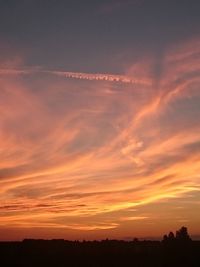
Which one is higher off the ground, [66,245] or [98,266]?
[66,245]

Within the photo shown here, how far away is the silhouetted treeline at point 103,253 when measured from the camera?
12062 centimetres

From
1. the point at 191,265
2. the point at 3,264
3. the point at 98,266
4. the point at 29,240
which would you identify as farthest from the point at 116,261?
the point at 29,240

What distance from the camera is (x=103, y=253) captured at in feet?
A: 453

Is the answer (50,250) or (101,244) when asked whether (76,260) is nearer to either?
(50,250)

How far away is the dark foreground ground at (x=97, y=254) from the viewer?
12050 centimetres

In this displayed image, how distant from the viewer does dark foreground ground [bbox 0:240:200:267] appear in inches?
4744

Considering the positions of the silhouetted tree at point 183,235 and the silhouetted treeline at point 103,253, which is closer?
the silhouetted treeline at point 103,253

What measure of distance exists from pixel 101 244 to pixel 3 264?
47314mm

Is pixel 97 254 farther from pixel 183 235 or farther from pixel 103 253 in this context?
pixel 183 235

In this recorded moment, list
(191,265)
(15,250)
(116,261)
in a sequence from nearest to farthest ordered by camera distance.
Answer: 1. (191,265)
2. (116,261)
3. (15,250)

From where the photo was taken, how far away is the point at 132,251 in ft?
466

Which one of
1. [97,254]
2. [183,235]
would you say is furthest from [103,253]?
[183,235]

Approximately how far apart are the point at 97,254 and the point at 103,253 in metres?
2.65

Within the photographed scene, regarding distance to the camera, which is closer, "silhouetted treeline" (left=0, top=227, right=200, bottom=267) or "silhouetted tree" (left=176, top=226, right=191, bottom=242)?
"silhouetted treeline" (left=0, top=227, right=200, bottom=267)
